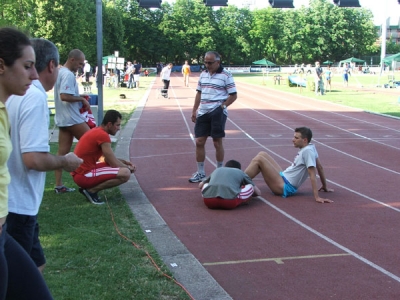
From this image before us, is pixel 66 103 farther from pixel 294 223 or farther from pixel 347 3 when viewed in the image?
pixel 347 3

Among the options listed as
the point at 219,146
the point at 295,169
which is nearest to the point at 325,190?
the point at 295,169

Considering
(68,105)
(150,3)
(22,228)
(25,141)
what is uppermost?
(150,3)

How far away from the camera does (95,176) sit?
714cm

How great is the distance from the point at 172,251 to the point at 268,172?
2982mm

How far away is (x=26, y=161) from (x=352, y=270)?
3.26 m

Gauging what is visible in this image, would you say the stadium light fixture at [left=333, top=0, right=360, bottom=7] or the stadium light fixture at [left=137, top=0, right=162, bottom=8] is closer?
the stadium light fixture at [left=137, top=0, right=162, bottom=8]

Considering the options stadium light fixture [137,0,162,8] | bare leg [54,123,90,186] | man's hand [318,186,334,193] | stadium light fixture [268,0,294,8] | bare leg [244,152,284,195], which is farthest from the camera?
stadium light fixture [268,0,294,8]

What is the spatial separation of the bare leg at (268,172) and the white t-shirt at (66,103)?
2.60 m

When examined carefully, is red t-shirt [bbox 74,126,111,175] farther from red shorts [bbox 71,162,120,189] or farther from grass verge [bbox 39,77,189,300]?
grass verge [bbox 39,77,189,300]

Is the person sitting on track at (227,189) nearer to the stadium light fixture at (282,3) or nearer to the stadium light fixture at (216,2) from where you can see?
the stadium light fixture at (216,2)

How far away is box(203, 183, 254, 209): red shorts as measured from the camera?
23.2 ft

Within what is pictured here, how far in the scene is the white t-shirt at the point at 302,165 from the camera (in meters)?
7.68

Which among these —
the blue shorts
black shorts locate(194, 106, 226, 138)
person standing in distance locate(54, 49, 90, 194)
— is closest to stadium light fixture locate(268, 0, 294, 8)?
black shorts locate(194, 106, 226, 138)

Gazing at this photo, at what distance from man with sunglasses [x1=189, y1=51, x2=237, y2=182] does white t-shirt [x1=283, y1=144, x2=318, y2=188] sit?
1.38 metres
